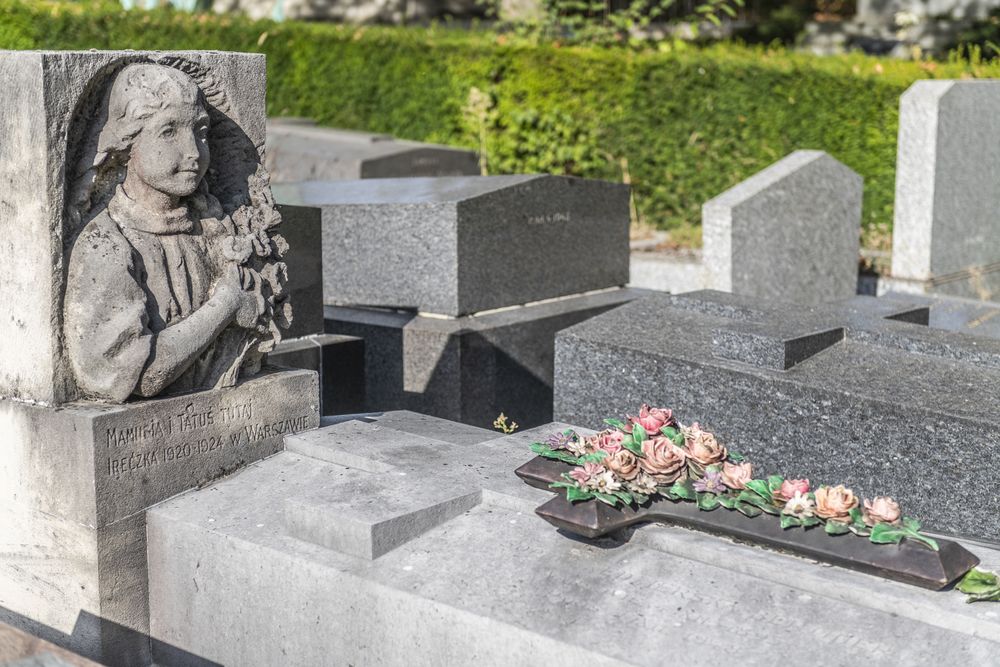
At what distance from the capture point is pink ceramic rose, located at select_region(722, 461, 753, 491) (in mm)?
3553

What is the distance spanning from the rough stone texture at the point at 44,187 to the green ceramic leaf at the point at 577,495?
4.12 ft

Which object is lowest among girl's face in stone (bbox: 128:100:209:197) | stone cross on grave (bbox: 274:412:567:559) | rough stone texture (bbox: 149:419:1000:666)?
rough stone texture (bbox: 149:419:1000:666)

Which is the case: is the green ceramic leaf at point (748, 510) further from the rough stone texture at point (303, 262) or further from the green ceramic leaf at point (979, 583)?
the rough stone texture at point (303, 262)

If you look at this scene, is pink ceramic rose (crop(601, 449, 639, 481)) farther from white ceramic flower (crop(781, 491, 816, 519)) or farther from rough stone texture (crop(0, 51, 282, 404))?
rough stone texture (crop(0, 51, 282, 404))

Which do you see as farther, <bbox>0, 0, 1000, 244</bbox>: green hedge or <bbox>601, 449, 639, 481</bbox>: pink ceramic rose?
<bbox>0, 0, 1000, 244</bbox>: green hedge

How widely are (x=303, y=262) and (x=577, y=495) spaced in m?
2.85

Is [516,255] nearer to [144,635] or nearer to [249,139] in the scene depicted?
[249,139]

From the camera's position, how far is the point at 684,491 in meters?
3.58

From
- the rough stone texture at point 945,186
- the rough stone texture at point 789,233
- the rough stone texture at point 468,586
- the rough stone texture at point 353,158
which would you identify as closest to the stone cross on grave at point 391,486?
the rough stone texture at point 468,586

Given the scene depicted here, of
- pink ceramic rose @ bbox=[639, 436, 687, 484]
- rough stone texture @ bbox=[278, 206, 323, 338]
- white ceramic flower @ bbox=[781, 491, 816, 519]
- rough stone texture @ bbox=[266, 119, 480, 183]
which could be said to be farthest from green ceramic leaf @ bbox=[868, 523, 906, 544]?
rough stone texture @ bbox=[266, 119, 480, 183]

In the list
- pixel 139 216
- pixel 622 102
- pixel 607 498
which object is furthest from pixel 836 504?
pixel 622 102

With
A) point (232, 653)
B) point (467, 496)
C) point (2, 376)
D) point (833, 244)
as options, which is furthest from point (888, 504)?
point (833, 244)

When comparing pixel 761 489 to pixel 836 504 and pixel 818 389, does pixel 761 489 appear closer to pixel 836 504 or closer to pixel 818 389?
pixel 836 504

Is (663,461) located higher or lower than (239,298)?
lower
